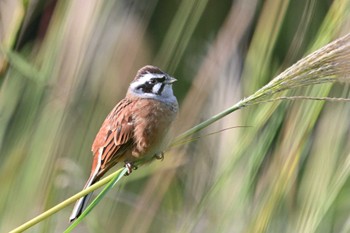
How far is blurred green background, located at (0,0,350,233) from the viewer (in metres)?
1.30

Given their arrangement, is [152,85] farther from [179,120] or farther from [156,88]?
[179,120]

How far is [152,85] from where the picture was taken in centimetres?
187

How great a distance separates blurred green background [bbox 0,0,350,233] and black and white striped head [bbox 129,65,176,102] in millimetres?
63

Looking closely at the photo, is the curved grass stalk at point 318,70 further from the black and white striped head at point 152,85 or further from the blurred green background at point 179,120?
the black and white striped head at point 152,85

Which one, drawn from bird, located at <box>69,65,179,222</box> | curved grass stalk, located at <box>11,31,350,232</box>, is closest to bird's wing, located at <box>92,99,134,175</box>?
bird, located at <box>69,65,179,222</box>

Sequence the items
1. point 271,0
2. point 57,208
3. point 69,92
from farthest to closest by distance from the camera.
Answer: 1. point 271,0
2. point 69,92
3. point 57,208

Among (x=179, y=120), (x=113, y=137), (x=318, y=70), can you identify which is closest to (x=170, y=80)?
(x=179, y=120)

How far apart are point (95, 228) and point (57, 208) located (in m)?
0.43

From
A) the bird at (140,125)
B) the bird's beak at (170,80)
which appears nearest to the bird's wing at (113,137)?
the bird at (140,125)

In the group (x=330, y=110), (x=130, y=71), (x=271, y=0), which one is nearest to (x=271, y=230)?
(x=330, y=110)

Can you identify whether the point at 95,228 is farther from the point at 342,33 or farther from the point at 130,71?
the point at 342,33

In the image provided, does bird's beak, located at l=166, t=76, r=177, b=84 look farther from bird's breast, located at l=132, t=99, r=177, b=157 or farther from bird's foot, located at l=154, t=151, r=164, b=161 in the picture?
bird's foot, located at l=154, t=151, r=164, b=161

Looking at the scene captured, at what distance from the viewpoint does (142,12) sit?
69.2 inches

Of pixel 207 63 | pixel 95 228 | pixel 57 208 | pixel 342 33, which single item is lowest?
pixel 95 228
